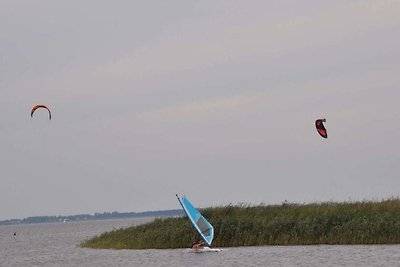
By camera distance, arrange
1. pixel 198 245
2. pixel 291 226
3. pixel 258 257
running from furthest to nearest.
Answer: pixel 291 226, pixel 198 245, pixel 258 257

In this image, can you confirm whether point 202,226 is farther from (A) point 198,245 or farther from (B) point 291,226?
(B) point 291,226

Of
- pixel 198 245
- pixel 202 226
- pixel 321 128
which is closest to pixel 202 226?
pixel 202 226

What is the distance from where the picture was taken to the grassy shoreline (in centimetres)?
3622

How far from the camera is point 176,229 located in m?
41.4

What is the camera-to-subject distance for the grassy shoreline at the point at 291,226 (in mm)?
36219

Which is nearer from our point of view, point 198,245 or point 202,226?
point 198,245

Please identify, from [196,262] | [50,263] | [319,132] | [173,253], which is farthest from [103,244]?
[319,132]

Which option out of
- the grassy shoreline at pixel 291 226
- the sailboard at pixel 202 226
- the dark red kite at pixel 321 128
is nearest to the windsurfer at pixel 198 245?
the sailboard at pixel 202 226

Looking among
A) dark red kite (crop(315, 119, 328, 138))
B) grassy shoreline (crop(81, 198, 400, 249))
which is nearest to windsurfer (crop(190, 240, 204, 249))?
grassy shoreline (crop(81, 198, 400, 249))

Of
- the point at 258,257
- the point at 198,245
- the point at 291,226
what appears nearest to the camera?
the point at 258,257

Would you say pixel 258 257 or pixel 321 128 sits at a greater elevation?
pixel 321 128

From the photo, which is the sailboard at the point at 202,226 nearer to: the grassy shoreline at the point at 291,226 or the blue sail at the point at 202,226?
the blue sail at the point at 202,226

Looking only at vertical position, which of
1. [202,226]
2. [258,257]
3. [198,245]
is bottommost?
[258,257]

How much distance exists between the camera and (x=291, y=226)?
38438 millimetres
